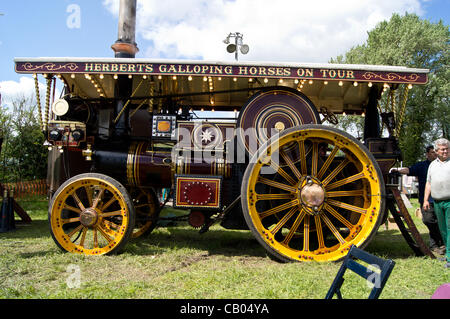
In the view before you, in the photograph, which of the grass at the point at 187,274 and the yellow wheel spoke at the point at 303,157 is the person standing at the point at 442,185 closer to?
the grass at the point at 187,274

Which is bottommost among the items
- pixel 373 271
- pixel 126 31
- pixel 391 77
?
pixel 373 271

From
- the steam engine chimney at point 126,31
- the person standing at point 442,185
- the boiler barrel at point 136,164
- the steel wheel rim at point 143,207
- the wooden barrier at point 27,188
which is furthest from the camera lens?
the wooden barrier at point 27,188

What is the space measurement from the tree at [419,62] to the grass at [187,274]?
17.4 meters

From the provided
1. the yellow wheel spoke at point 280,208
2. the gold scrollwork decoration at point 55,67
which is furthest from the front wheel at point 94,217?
the yellow wheel spoke at point 280,208

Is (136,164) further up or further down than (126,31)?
further down

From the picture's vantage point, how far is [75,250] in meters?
3.94

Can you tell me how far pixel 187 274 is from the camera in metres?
3.30

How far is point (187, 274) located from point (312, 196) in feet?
5.49

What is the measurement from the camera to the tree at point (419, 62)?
62.2ft

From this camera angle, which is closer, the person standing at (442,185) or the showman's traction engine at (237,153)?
the person standing at (442,185)

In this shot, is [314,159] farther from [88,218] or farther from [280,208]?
[88,218]

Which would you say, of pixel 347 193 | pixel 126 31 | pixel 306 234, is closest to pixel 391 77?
pixel 347 193

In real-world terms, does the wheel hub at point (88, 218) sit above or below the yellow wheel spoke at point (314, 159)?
below

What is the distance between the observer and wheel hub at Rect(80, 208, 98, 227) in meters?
3.95
